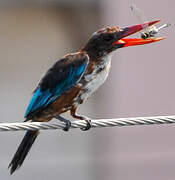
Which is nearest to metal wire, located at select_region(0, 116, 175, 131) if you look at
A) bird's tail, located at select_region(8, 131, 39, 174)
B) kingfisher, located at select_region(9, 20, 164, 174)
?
kingfisher, located at select_region(9, 20, 164, 174)

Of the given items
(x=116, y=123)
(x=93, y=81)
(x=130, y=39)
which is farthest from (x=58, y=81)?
(x=116, y=123)

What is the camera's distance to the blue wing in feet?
19.2

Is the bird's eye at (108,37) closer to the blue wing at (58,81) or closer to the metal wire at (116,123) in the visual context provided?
the blue wing at (58,81)

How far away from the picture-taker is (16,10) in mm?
13352

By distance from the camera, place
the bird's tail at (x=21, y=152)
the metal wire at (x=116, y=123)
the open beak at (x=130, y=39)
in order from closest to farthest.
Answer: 1. the metal wire at (x=116, y=123)
2. the bird's tail at (x=21, y=152)
3. the open beak at (x=130, y=39)

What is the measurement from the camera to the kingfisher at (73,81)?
580 cm

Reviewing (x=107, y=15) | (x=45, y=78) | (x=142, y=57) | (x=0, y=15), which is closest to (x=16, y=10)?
(x=0, y=15)

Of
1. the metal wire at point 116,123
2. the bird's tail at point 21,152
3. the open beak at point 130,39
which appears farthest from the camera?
the open beak at point 130,39

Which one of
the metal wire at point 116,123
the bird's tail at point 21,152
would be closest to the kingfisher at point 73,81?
the bird's tail at point 21,152

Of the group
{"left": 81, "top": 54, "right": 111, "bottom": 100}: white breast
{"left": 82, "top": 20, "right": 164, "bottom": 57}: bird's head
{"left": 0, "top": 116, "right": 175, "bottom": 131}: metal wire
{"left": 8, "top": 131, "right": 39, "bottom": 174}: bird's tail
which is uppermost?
{"left": 82, "top": 20, "right": 164, "bottom": 57}: bird's head

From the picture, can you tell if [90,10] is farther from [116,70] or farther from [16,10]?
[116,70]

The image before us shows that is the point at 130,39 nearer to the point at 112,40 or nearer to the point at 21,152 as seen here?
the point at 112,40

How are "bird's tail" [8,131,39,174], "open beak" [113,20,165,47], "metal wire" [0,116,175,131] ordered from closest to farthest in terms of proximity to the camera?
1. "metal wire" [0,116,175,131]
2. "bird's tail" [8,131,39,174]
3. "open beak" [113,20,165,47]

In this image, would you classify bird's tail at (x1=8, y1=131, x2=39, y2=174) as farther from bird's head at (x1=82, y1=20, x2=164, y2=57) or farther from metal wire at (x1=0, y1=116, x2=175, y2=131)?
bird's head at (x1=82, y1=20, x2=164, y2=57)
